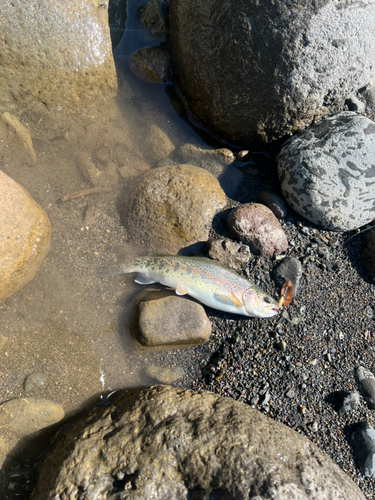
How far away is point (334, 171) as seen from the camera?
416 centimetres

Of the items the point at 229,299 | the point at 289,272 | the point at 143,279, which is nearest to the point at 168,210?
the point at 143,279

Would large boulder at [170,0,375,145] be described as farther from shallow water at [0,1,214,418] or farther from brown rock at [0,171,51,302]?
brown rock at [0,171,51,302]

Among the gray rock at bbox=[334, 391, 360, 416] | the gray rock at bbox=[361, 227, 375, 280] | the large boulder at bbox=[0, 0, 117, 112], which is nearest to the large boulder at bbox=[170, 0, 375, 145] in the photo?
the large boulder at bbox=[0, 0, 117, 112]

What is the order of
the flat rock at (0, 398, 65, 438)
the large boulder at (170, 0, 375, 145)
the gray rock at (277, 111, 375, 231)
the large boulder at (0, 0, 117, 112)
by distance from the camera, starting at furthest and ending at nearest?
the gray rock at (277, 111, 375, 231), the large boulder at (0, 0, 117, 112), the large boulder at (170, 0, 375, 145), the flat rock at (0, 398, 65, 438)

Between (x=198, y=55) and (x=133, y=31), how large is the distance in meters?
1.30

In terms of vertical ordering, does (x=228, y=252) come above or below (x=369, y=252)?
below

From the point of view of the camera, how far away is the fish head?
3.96 m

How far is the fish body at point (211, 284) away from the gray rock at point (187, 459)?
1125 mm

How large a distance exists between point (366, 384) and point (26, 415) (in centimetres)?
399

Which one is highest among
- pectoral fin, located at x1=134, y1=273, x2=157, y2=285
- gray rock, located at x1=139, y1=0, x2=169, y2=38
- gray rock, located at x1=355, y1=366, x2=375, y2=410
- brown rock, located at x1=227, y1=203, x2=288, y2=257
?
gray rock, located at x1=139, y1=0, x2=169, y2=38

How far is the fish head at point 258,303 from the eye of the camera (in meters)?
3.96

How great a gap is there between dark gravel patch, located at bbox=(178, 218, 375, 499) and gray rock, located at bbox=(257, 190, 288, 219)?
16 cm

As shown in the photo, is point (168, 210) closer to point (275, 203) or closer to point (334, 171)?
point (275, 203)

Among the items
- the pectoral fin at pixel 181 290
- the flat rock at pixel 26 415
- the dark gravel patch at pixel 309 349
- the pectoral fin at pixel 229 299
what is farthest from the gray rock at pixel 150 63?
the flat rock at pixel 26 415
